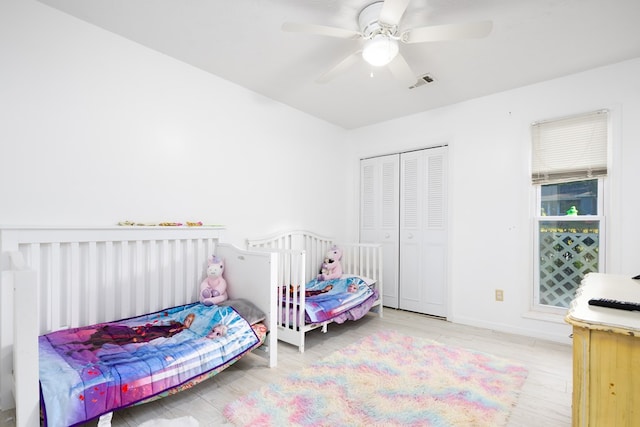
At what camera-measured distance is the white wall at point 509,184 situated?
7.88 ft

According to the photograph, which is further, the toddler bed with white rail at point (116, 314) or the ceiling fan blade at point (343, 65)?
the ceiling fan blade at point (343, 65)

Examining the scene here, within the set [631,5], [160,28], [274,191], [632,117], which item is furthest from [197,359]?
[632,117]

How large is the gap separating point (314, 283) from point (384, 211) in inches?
50.7

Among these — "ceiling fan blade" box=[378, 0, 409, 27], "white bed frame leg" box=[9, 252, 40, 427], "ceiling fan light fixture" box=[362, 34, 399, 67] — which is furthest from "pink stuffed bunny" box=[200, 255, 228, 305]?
"ceiling fan blade" box=[378, 0, 409, 27]

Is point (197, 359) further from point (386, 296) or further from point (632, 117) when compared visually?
point (632, 117)

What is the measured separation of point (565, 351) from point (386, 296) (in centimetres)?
178

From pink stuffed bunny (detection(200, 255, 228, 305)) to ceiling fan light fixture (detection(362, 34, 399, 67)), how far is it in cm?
188

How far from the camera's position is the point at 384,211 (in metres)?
3.85

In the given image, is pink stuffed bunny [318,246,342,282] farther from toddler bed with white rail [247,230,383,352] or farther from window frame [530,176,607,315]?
window frame [530,176,607,315]

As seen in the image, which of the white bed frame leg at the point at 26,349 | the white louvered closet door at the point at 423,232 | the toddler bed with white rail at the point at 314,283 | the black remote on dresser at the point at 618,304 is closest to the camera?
the black remote on dresser at the point at 618,304

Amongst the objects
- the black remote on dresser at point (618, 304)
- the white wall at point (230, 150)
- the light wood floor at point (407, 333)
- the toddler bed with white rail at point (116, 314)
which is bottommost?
the light wood floor at point (407, 333)

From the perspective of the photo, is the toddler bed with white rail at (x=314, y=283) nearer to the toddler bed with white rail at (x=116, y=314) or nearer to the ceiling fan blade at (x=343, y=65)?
the toddler bed with white rail at (x=116, y=314)

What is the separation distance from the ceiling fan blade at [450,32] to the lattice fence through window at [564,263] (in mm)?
2137

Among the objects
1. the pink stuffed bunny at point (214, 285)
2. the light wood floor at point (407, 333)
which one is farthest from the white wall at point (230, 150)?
the pink stuffed bunny at point (214, 285)
